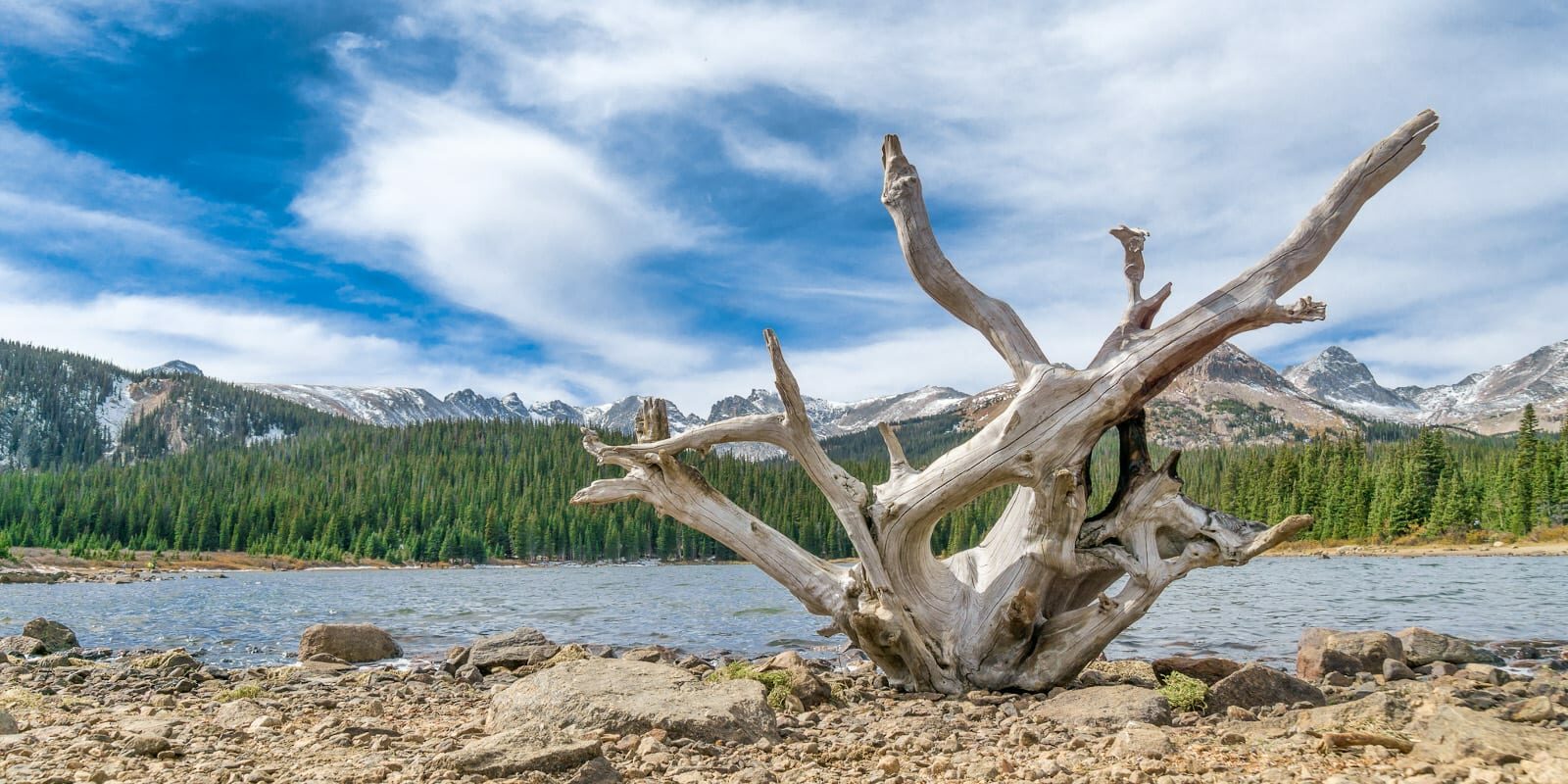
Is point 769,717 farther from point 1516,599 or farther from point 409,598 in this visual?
point 409,598

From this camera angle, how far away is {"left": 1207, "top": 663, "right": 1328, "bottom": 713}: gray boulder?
949 centimetres

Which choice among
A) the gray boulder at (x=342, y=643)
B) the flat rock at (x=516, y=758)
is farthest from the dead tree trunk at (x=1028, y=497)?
the gray boulder at (x=342, y=643)

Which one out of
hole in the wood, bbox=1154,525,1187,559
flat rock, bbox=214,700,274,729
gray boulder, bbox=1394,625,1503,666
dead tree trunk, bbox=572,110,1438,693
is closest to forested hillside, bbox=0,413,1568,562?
gray boulder, bbox=1394,625,1503,666

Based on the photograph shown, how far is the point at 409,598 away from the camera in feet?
132

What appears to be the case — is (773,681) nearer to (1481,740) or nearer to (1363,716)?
(1363,716)

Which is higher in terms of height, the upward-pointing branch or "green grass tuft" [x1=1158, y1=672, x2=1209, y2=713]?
the upward-pointing branch

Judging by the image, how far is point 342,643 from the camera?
17.5 metres

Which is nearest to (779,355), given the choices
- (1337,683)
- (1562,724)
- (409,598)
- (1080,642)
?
(1080,642)

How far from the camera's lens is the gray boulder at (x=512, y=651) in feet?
50.7

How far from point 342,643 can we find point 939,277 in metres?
13.7

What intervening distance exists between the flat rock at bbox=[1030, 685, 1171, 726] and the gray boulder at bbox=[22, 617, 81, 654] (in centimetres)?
1988

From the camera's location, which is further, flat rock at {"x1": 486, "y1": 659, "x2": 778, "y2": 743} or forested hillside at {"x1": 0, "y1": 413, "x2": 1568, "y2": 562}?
forested hillside at {"x1": 0, "y1": 413, "x2": 1568, "y2": 562}

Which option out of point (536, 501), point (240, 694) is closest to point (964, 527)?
point (536, 501)

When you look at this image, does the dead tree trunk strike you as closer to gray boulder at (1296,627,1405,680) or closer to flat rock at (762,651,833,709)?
flat rock at (762,651,833,709)
